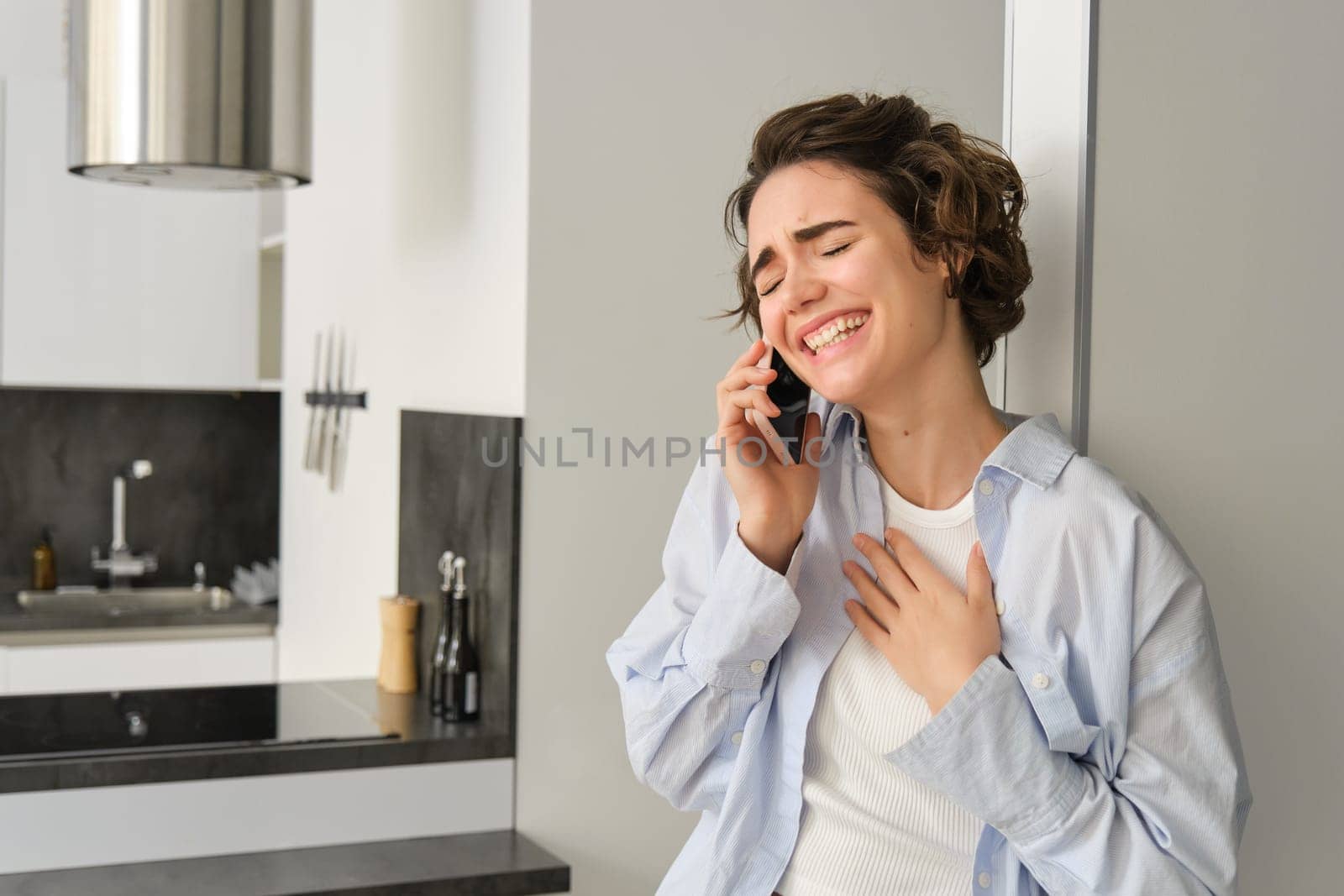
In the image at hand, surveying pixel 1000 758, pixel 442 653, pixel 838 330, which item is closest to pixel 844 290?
pixel 838 330

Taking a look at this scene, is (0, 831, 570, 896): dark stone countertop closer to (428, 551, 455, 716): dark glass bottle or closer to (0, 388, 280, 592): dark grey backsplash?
(428, 551, 455, 716): dark glass bottle

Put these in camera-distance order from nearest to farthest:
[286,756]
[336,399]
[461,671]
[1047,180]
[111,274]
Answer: [1047,180], [286,756], [461,671], [336,399], [111,274]

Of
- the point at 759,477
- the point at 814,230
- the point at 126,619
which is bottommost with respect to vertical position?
the point at 126,619

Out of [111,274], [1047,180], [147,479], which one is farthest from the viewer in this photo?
[147,479]

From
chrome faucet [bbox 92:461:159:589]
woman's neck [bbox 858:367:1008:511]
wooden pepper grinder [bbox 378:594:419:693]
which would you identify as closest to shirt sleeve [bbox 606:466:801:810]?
woman's neck [bbox 858:367:1008:511]

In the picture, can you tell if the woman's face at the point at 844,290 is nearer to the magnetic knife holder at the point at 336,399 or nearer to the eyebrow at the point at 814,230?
the eyebrow at the point at 814,230

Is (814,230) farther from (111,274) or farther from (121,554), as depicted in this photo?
(121,554)

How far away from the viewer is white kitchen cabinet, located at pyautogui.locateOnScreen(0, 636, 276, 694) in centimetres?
372

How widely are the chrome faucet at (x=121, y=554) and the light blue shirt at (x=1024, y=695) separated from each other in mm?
3592

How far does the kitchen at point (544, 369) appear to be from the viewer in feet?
4.39

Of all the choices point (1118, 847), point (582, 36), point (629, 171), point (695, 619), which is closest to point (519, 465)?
point (629, 171)

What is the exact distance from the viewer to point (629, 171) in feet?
7.61

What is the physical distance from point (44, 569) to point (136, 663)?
2.52 ft

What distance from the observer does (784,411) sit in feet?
4.12
